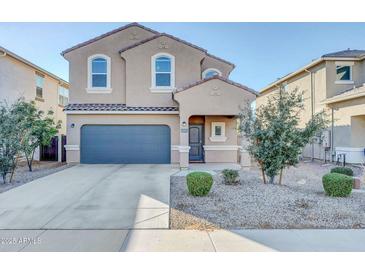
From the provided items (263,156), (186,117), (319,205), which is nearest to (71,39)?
(186,117)

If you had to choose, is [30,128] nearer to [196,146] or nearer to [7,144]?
[7,144]

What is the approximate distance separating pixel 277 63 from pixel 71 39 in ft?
52.2

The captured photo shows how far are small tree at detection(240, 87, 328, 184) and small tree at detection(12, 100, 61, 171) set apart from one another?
9015 mm

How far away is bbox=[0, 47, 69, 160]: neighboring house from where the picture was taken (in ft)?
48.7

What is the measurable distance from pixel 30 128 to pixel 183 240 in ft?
32.3

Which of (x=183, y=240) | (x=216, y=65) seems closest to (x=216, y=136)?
(x=216, y=65)

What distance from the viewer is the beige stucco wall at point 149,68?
14.7 metres

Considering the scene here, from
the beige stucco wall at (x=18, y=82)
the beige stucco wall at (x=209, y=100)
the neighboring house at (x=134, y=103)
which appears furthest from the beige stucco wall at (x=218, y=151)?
the beige stucco wall at (x=18, y=82)

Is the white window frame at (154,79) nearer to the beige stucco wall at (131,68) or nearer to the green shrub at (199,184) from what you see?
the beige stucco wall at (131,68)

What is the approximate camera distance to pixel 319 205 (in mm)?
6715

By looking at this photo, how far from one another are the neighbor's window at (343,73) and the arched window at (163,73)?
424 inches

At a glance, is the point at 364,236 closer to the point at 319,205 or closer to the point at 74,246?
the point at 319,205

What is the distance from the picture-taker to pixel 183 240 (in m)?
4.75

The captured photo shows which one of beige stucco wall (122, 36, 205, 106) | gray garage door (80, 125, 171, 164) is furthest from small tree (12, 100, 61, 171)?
beige stucco wall (122, 36, 205, 106)
